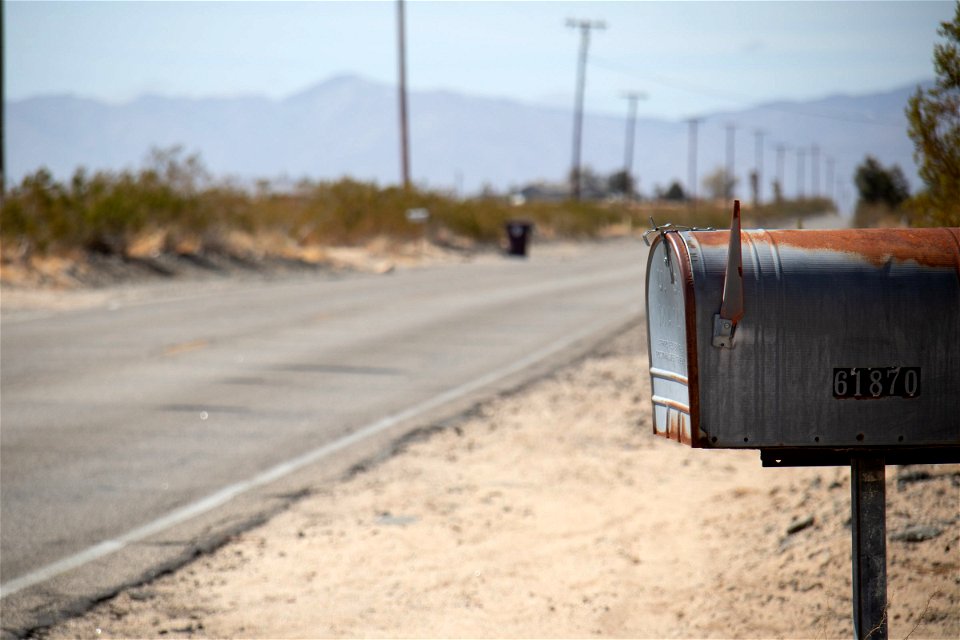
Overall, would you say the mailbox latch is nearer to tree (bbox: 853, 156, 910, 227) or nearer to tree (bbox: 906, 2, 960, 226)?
tree (bbox: 906, 2, 960, 226)

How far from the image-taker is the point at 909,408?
9.92 feet

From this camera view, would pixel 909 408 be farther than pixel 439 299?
No

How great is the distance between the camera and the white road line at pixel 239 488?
223 inches

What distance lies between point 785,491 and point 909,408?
3.32 meters

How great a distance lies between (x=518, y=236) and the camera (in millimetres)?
40250

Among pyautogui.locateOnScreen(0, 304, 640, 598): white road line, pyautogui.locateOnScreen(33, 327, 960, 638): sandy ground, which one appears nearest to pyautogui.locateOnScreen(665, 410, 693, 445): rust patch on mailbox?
pyautogui.locateOnScreen(33, 327, 960, 638): sandy ground

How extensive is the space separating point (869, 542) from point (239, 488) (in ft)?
16.1

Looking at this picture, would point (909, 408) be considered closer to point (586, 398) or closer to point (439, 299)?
point (586, 398)

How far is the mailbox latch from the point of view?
293cm

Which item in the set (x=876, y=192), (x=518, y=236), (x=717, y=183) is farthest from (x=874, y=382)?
(x=717, y=183)

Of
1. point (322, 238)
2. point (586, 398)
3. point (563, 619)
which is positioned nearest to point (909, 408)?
point (563, 619)

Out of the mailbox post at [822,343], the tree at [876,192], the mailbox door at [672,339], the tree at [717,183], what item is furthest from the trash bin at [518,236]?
the tree at [717,183]

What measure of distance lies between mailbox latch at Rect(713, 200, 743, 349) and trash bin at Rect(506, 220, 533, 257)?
37130 millimetres

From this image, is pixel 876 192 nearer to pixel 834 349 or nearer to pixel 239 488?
pixel 239 488
